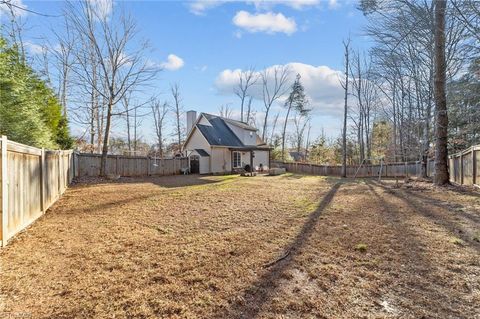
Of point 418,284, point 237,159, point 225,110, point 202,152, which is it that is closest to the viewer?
point 418,284

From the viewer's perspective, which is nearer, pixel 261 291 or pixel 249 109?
pixel 261 291

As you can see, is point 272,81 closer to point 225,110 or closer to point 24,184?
point 225,110

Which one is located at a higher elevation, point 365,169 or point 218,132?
point 218,132

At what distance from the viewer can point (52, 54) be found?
55.6 ft

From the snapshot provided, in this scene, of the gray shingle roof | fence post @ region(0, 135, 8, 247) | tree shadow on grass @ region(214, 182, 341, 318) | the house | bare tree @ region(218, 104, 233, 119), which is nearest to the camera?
tree shadow on grass @ region(214, 182, 341, 318)

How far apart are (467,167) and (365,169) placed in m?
15.4

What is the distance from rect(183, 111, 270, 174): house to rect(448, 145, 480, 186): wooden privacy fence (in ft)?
41.7

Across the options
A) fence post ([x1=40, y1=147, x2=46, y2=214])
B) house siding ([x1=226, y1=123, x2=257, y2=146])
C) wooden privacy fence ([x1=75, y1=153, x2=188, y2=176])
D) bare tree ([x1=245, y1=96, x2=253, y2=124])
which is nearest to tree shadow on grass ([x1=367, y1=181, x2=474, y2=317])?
fence post ([x1=40, y1=147, x2=46, y2=214])

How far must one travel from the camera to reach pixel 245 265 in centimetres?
317

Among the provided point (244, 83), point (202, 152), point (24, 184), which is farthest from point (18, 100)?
point (244, 83)

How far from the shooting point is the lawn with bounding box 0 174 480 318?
2328 mm

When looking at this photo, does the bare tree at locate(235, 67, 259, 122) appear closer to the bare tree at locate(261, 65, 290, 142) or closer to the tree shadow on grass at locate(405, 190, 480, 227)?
the bare tree at locate(261, 65, 290, 142)

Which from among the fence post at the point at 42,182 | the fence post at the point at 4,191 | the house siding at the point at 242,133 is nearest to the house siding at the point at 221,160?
the house siding at the point at 242,133

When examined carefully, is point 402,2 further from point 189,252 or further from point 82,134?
point 82,134
